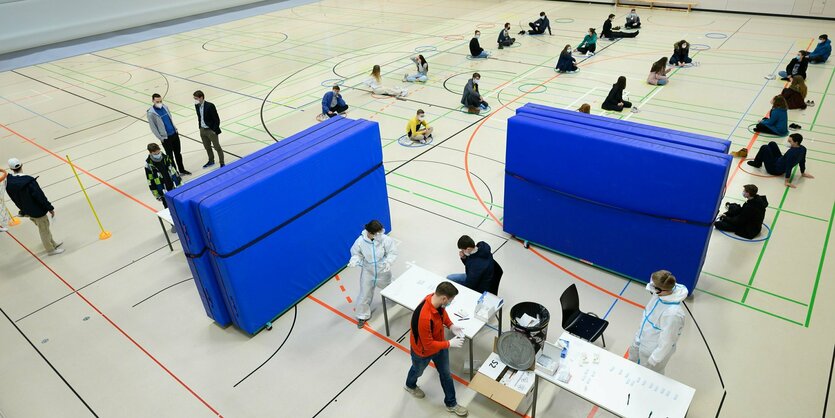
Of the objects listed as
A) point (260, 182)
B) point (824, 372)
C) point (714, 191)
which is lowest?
point (824, 372)

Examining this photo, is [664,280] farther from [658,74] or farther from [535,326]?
[658,74]

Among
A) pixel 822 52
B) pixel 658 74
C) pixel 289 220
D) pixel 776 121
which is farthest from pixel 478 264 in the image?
pixel 822 52

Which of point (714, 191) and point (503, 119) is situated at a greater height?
point (714, 191)

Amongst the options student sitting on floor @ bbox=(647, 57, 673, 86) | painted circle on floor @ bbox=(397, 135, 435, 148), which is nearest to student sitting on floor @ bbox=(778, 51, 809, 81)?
student sitting on floor @ bbox=(647, 57, 673, 86)

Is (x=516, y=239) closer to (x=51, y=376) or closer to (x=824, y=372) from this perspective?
(x=824, y=372)

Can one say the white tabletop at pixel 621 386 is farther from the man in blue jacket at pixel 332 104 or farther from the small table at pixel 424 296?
the man in blue jacket at pixel 332 104

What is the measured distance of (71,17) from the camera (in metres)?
25.3

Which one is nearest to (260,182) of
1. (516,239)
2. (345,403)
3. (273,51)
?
(345,403)

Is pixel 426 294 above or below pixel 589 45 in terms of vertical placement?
above

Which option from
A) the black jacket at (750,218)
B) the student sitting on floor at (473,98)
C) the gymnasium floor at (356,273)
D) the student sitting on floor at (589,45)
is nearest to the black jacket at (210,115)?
the gymnasium floor at (356,273)

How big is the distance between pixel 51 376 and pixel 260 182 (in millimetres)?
3866

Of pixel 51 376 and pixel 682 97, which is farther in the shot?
pixel 682 97

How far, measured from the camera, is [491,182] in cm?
1055

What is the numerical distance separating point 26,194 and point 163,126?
3112 mm
